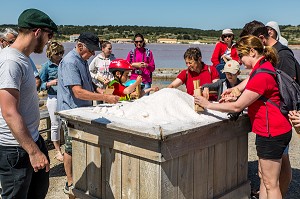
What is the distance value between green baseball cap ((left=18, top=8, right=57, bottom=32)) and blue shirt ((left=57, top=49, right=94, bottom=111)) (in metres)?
1.18

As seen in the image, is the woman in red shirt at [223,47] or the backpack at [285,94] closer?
the backpack at [285,94]

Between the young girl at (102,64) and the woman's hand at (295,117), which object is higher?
the young girl at (102,64)

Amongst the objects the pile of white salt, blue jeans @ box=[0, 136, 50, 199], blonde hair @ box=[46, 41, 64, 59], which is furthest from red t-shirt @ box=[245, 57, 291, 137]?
blonde hair @ box=[46, 41, 64, 59]

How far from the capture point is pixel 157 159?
2920mm

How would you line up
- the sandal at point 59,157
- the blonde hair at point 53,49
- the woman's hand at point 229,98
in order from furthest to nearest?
the sandal at point 59,157 → the blonde hair at point 53,49 → the woman's hand at point 229,98

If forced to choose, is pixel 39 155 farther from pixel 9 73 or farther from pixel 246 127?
pixel 246 127

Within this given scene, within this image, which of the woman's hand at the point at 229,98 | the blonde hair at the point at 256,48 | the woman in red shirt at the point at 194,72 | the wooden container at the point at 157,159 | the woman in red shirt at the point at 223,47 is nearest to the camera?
the wooden container at the point at 157,159

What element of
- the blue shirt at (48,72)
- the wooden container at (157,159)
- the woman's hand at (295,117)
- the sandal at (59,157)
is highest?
the blue shirt at (48,72)

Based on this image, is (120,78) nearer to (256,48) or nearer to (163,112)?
(163,112)

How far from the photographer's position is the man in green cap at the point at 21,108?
7.99 ft

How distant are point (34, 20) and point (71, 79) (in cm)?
131

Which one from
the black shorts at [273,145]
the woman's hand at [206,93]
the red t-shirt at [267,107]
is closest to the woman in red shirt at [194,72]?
the woman's hand at [206,93]

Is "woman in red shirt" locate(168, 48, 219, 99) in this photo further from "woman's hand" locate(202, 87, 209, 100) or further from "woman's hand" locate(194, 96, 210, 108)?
"woman's hand" locate(194, 96, 210, 108)

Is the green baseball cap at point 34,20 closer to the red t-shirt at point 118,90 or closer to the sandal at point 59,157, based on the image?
the red t-shirt at point 118,90
